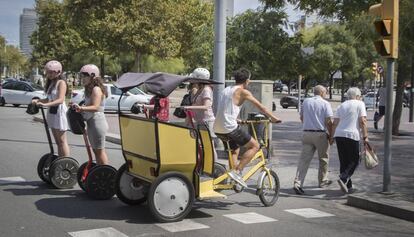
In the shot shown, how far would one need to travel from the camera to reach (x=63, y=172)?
838cm

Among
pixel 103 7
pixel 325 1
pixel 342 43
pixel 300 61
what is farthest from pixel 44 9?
pixel 325 1

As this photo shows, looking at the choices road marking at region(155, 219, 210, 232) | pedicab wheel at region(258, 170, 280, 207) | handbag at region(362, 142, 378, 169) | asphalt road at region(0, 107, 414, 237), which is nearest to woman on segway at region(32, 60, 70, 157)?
asphalt road at region(0, 107, 414, 237)

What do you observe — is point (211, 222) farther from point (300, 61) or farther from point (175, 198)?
point (300, 61)

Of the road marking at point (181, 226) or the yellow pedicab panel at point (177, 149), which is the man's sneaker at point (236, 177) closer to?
the yellow pedicab panel at point (177, 149)

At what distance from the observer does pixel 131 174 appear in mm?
7289

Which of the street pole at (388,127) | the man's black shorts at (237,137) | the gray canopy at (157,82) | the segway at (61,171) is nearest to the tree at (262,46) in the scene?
the street pole at (388,127)

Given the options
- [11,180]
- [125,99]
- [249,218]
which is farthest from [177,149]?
[125,99]

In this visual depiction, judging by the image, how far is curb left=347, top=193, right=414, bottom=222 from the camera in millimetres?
7484

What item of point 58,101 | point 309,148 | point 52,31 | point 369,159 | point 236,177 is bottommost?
point 236,177

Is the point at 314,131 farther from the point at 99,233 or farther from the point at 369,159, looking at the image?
the point at 99,233

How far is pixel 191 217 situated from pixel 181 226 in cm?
50

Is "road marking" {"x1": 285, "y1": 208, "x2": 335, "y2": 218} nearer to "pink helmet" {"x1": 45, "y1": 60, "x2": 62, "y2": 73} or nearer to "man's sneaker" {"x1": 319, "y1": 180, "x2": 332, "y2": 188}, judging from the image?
"man's sneaker" {"x1": 319, "y1": 180, "x2": 332, "y2": 188}

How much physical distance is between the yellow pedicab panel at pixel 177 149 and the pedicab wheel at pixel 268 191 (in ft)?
4.16

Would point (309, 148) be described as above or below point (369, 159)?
above
